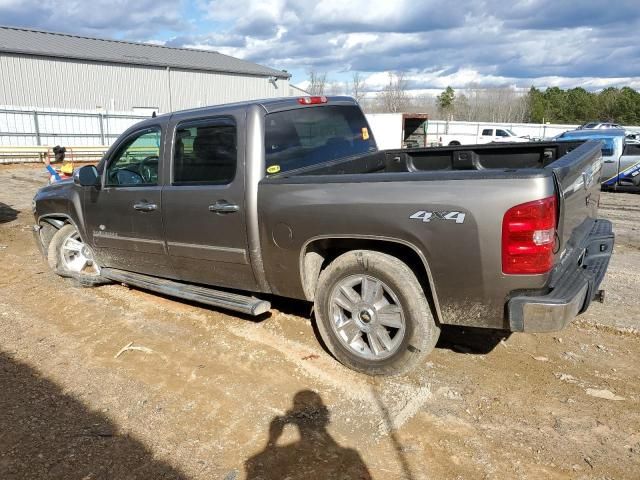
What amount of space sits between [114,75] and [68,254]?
3141 centimetres

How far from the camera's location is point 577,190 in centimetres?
362

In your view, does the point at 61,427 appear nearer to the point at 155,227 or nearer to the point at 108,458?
the point at 108,458

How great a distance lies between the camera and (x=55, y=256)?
249 inches

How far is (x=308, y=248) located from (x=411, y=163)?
2.03 m

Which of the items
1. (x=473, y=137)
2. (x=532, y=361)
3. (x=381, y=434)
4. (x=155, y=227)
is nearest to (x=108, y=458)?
(x=381, y=434)

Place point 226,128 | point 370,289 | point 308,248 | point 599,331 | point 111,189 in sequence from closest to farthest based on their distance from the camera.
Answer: point 370,289 → point 308,248 → point 226,128 → point 599,331 → point 111,189

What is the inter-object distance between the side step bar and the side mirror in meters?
0.94

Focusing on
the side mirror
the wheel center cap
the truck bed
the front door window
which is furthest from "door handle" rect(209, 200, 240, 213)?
the side mirror

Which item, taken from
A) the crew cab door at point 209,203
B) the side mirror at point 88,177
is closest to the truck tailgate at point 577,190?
the crew cab door at point 209,203

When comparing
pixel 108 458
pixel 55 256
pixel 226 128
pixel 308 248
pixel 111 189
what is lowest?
pixel 108 458

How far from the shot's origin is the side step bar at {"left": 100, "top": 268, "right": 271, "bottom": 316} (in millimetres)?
4355

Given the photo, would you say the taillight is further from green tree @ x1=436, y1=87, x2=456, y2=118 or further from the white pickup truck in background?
green tree @ x1=436, y1=87, x2=456, y2=118

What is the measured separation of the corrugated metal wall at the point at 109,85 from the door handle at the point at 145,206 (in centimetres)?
2977

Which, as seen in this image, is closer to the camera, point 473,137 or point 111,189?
point 111,189
